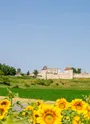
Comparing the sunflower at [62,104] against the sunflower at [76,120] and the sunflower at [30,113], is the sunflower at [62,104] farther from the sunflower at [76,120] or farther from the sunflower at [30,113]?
the sunflower at [76,120]

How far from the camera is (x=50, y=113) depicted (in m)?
2.36

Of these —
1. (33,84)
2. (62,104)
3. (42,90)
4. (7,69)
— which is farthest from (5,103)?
(7,69)

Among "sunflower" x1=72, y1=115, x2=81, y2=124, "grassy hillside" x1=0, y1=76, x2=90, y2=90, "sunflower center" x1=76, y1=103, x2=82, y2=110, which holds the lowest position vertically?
"sunflower" x1=72, y1=115, x2=81, y2=124

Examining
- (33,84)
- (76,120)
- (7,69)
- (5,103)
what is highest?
(7,69)

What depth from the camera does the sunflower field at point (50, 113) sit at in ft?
7.73

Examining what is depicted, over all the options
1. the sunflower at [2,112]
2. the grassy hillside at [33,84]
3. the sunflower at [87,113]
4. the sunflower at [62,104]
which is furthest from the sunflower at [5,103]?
the grassy hillside at [33,84]

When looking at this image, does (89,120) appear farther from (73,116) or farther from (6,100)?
(6,100)

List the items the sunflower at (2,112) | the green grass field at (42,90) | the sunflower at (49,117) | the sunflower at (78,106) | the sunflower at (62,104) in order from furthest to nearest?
the green grass field at (42,90) → the sunflower at (62,104) → the sunflower at (78,106) → the sunflower at (2,112) → the sunflower at (49,117)

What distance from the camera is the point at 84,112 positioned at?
2.96m

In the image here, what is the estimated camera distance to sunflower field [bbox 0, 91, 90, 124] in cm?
236

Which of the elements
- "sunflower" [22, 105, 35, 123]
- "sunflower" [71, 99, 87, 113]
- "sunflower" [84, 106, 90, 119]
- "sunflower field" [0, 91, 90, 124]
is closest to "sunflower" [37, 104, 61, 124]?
"sunflower field" [0, 91, 90, 124]

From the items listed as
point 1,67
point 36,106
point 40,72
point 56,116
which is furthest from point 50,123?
point 40,72

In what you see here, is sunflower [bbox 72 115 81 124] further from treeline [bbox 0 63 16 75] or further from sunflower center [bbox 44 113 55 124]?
treeline [bbox 0 63 16 75]

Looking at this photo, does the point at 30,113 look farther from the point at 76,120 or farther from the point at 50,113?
the point at 50,113
